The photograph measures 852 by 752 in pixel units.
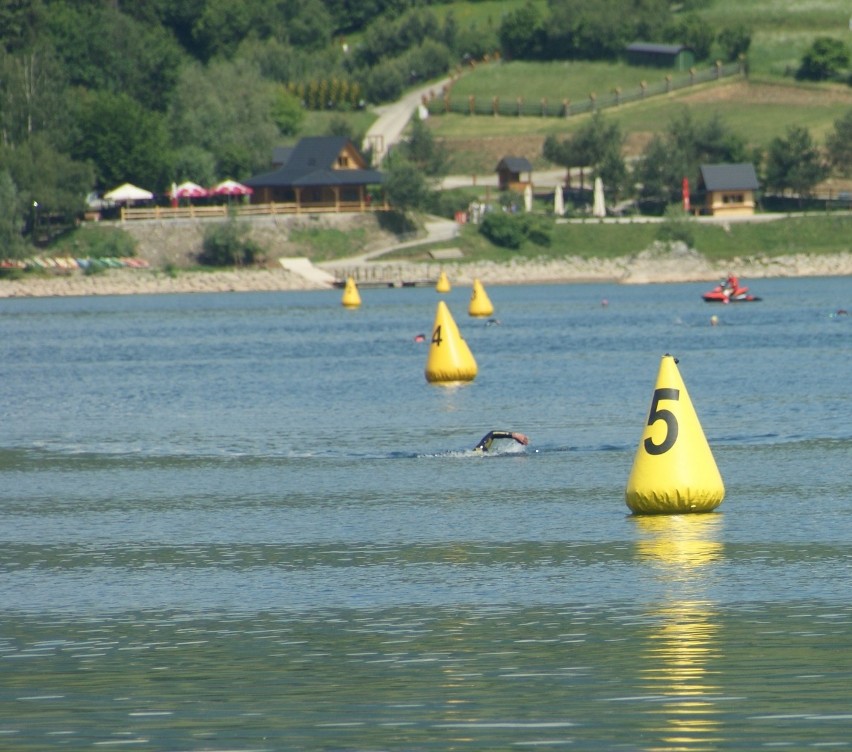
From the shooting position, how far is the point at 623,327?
245ft

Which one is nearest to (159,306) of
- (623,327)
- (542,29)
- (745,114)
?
(623,327)

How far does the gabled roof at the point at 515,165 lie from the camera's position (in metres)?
136

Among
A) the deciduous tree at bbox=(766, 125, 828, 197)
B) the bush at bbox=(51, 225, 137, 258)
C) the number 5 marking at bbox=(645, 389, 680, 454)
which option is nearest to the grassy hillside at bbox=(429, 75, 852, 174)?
the deciduous tree at bbox=(766, 125, 828, 197)

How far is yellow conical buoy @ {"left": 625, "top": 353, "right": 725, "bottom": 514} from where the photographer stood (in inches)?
862

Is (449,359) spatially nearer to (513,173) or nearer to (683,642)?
(683,642)

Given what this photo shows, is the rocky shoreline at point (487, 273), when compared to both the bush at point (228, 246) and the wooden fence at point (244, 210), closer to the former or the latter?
the bush at point (228, 246)

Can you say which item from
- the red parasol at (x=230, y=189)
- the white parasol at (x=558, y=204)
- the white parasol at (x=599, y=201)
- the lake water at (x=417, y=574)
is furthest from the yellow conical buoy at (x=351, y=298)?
the lake water at (x=417, y=574)

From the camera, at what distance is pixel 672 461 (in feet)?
72.8

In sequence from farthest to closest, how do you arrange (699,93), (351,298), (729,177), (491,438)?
(699,93) < (729,177) < (351,298) < (491,438)

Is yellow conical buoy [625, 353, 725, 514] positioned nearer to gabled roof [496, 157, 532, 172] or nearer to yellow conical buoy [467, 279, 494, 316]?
yellow conical buoy [467, 279, 494, 316]

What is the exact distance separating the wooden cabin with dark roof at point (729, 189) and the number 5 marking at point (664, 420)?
106467 mm

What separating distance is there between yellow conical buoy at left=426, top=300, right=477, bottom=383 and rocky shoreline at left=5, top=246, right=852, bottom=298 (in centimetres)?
7260

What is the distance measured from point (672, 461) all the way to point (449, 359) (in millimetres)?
24274

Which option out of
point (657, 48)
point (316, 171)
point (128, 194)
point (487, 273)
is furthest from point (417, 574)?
point (657, 48)
